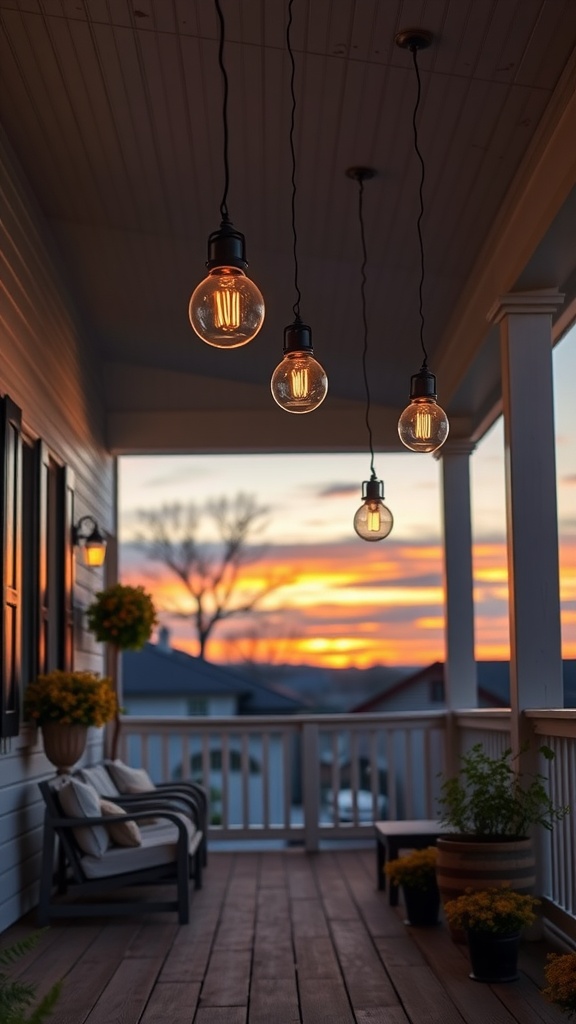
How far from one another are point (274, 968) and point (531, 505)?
91.1 inches

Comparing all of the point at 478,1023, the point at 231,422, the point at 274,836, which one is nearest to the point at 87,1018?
the point at 478,1023

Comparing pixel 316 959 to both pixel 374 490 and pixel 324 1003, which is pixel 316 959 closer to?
pixel 324 1003

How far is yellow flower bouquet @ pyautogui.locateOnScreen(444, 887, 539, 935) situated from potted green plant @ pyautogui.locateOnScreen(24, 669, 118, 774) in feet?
7.94

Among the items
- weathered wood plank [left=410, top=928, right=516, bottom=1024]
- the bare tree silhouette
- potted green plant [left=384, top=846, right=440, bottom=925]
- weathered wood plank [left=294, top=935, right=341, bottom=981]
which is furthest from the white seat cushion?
the bare tree silhouette

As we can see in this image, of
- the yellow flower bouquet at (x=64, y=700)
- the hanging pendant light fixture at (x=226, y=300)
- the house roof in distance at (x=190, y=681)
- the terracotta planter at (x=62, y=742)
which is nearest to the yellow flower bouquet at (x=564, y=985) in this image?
the hanging pendant light fixture at (x=226, y=300)

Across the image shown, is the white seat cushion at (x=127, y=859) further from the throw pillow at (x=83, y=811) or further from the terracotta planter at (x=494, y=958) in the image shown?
the terracotta planter at (x=494, y=958)

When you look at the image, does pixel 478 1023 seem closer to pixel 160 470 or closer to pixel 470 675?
pixel 470 675

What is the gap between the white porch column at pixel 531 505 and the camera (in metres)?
5.56

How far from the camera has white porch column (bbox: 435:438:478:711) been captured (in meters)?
8.70

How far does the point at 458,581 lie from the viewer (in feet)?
28.6

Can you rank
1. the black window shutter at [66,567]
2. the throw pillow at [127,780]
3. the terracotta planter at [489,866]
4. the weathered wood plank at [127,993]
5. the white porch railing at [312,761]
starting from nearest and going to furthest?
the weathered wood plank at [127,993], the terracotta planter at [489,866], the black window shutter at [66,567], the throw pillow at [127,780], the white porch railing at [312,761]

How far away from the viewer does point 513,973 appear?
179 inches

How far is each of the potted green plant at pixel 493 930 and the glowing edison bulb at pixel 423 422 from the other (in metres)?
1.71

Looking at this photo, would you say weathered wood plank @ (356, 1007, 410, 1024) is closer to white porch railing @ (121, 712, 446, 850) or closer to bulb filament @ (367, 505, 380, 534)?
bulb filament @ (367, 505, 380, 534)
